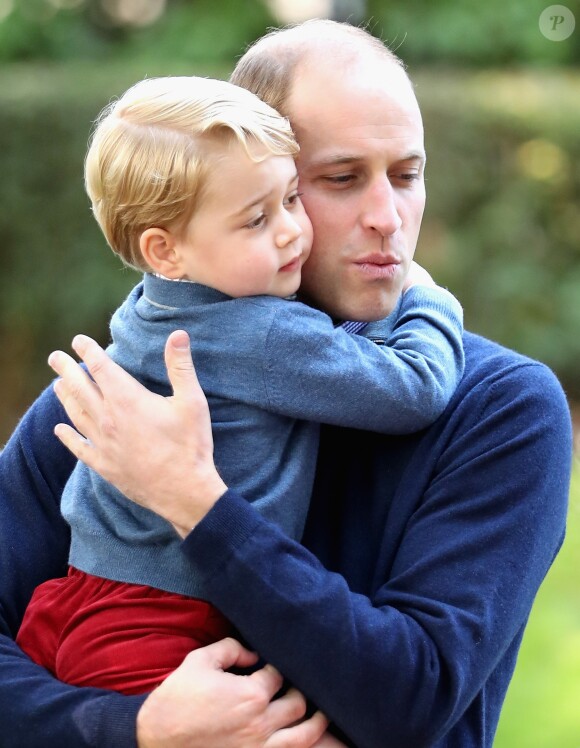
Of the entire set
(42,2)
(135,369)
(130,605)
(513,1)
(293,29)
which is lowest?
(130,605)

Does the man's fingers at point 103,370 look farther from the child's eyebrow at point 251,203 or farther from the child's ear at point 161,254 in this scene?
the child's eyebrow at point 251,203

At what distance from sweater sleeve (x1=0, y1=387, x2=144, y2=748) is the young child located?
0.05 metres

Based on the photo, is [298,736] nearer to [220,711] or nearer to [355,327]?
[220,711]

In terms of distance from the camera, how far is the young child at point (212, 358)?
200cm

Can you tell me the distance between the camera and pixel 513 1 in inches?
421

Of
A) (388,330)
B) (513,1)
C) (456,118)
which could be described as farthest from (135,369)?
(513,1)

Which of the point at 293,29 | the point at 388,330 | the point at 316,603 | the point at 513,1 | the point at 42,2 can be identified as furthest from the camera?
the point at 42,2

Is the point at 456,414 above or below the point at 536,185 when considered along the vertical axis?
below

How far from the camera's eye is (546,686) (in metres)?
3.98

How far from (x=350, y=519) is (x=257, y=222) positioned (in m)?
0.55

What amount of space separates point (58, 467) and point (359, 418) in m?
0.65

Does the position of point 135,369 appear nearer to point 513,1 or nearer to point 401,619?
point 401,619

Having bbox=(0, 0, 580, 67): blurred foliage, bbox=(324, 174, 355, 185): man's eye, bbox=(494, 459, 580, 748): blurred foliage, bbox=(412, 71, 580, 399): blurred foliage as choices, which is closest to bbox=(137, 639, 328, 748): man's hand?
bbox=(324, 174, 355, 185): man's eye

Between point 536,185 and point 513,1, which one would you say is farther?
point 513,1
